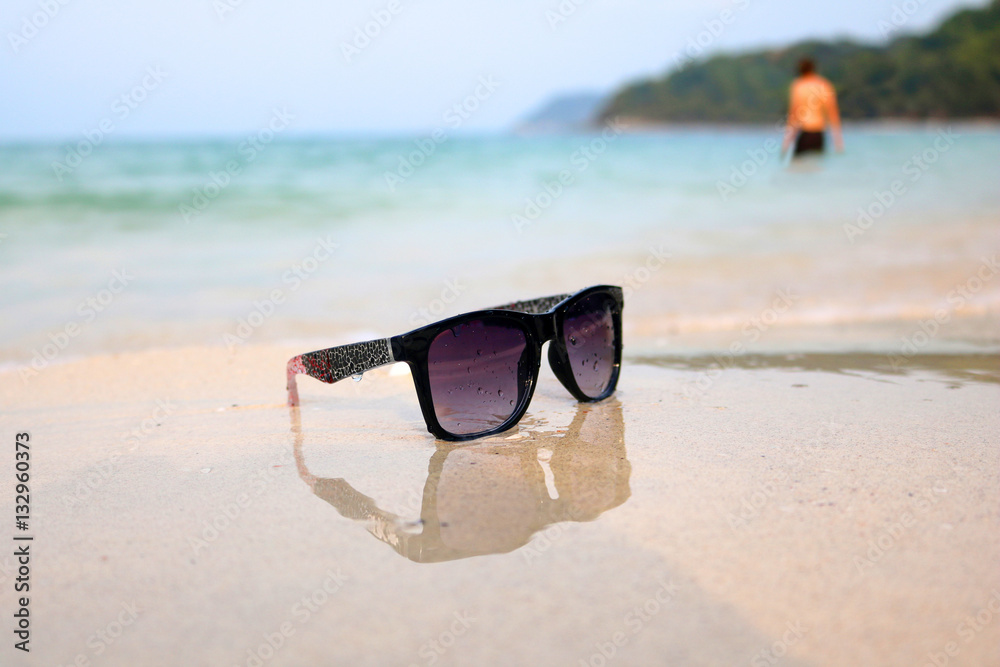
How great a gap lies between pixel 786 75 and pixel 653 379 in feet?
162

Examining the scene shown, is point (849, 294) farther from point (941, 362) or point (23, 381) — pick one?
point (23, 381)

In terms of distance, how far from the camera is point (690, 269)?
20.0ft

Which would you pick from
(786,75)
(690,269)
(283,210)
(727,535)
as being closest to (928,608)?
(727,535)

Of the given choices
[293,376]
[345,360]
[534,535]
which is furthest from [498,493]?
[293,376]

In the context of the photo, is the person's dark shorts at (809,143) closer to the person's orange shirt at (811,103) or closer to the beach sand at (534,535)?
the person's orange shirt at (811,103)

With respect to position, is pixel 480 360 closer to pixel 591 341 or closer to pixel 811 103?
pixel 591 341

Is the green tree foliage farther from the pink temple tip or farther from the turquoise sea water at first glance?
the pink temple tip

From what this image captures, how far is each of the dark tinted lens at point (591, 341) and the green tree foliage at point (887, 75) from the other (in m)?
41.3

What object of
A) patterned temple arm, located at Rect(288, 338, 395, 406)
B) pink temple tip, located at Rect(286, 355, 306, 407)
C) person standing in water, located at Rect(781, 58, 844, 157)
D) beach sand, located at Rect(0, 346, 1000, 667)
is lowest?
beach sand, located at Rect(0, 346, 1000, 667)

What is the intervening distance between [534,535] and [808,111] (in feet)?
32.5

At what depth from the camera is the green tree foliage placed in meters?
42.4

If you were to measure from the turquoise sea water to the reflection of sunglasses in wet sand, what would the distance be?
1839mm

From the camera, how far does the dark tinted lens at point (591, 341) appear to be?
90.2 inches

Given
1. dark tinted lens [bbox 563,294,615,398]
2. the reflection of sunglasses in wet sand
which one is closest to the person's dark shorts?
dark tinted lens [bbox 563,294,615,398]
